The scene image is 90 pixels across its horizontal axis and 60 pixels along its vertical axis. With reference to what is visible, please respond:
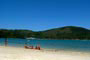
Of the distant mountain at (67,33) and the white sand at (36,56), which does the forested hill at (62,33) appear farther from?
the white sand at (36,56)

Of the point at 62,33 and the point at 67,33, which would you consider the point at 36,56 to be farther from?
the point at 62,33

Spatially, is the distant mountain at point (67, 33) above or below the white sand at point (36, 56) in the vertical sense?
above

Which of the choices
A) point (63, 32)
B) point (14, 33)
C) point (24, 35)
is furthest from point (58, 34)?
point (14, 33)

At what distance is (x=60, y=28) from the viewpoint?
164500 mm

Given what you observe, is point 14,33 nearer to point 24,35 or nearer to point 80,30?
point 24,35

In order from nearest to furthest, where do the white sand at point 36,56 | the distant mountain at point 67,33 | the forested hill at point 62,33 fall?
1. the white sand at point 36,56
2. the forested hill at point 62,33
3. the distant mountain at point 67,33

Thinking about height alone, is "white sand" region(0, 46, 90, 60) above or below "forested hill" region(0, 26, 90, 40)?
below

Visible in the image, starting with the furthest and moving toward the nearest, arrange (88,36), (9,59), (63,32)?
(63,32) < (88,36) < (9,59)

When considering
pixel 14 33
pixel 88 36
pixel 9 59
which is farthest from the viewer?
pixel 88 36

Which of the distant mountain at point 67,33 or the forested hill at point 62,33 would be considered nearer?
the forested hill at point 62,33

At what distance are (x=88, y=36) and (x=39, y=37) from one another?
40.2m

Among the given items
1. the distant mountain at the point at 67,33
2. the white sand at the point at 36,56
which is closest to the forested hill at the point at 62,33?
the distant mountain at the point at 67,33

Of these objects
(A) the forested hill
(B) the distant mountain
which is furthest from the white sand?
(B) the distant mountain

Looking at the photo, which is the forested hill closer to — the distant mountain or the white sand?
the distant mountain
